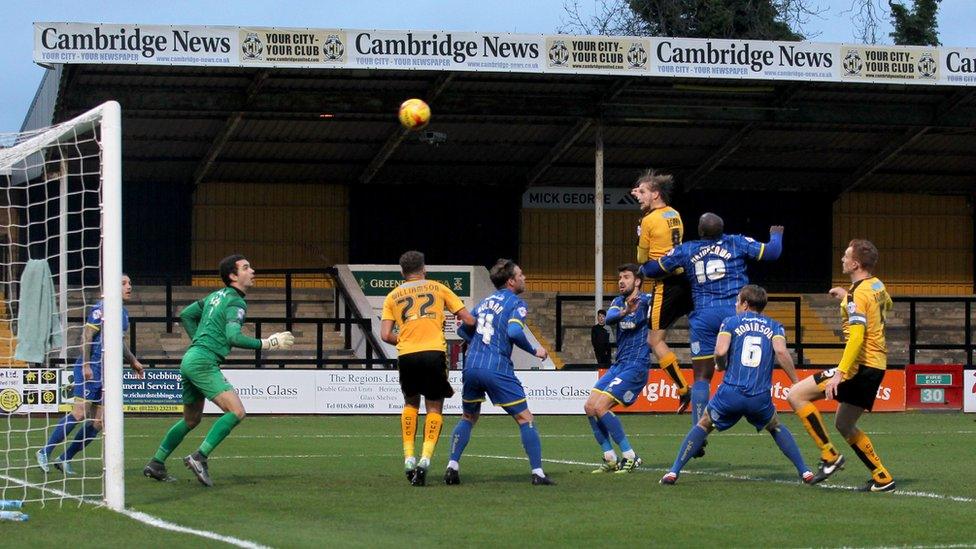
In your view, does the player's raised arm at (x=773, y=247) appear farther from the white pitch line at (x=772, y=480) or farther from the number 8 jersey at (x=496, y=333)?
the number 8 jersey at (x=496, y=333)

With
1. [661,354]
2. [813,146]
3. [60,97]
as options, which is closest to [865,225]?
[813,146]

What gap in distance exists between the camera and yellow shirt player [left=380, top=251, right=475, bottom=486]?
11867 millimetres

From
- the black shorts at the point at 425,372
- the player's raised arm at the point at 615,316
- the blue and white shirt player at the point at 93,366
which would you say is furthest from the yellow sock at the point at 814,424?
the blue and white shirt player at the point at 93,366

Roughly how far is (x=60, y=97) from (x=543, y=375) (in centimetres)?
1154

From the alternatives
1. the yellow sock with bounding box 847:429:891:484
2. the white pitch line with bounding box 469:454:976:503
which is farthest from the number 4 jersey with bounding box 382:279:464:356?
the yellow sock with bounding box 847:429:891:484

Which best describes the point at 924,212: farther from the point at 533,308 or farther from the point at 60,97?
the point at 60,97

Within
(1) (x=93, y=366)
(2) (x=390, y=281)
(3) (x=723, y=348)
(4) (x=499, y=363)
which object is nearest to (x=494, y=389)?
(4) (x=499, y=363)

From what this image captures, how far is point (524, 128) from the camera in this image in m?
33.7

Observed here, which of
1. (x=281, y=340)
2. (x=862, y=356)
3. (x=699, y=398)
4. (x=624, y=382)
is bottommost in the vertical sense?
(x=699, y=398)

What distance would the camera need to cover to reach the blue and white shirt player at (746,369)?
11445 mm

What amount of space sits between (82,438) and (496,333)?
399cm

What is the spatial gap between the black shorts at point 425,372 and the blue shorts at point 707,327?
100 inches

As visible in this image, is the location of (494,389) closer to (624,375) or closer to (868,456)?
(624,375)

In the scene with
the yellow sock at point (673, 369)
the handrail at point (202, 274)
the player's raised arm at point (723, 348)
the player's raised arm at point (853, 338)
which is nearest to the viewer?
the player's raised arm at point (853, 338)
